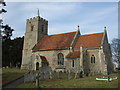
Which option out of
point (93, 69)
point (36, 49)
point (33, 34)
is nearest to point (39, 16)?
point (33, 34)

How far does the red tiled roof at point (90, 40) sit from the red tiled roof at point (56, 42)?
223 centimetres

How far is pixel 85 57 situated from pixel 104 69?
15.0 feet

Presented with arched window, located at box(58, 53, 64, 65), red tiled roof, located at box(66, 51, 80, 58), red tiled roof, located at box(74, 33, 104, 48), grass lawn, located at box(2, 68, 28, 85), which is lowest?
grass lawn, located at box(2, 68, 28, 85)

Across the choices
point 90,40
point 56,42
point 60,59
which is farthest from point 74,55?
point 56,42

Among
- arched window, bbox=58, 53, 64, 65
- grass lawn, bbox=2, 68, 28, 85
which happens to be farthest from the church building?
grass lawn, bbox=2, 68, 28, 85

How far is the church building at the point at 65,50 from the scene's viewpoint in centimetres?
3150

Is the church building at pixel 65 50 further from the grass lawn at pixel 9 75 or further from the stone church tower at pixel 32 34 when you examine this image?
the grass lawn at pixel 9 75

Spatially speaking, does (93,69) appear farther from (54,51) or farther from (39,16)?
(39,16)

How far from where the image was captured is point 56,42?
38344 mm

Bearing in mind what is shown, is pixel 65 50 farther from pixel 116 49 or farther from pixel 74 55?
pixel 116 49

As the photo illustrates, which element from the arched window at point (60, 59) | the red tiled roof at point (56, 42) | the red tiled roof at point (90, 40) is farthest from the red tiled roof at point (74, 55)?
the arched window at point (60, 59)

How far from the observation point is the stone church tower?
4166cm

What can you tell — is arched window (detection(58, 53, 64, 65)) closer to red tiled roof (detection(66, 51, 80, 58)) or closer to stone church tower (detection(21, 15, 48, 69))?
red tiled roof (detection(66, 51, 80, 58))

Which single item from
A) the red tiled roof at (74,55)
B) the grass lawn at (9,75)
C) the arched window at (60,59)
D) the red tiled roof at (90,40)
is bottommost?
the grass lawn at (9,75)
